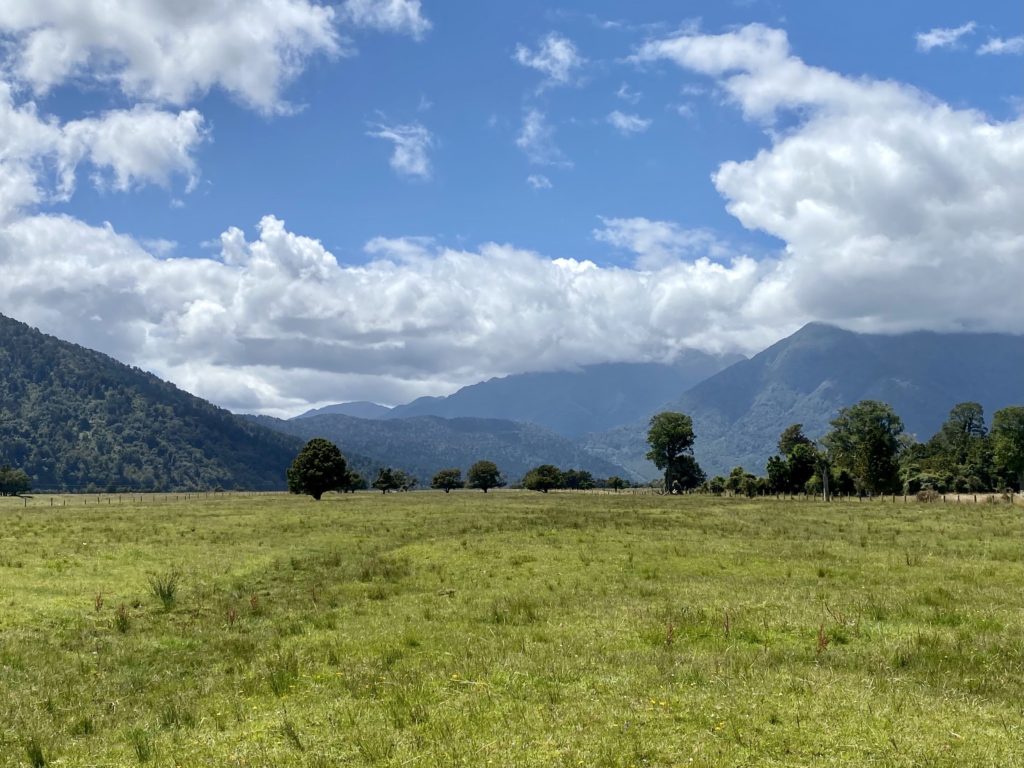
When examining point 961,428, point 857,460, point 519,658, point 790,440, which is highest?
point 961,428

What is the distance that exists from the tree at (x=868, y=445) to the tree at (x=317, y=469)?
296ft

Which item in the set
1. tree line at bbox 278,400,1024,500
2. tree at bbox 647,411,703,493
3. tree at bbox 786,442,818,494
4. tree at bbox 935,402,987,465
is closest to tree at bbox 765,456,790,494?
tree line at bbox 278,400,1024,500

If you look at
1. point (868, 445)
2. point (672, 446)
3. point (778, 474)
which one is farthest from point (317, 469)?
point (672, 446)

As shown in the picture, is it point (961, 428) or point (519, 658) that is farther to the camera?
point (961, 428)

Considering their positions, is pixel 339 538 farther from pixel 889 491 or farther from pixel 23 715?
pixel 889 491

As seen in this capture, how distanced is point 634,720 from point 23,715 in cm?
1191

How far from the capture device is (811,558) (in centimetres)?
3284

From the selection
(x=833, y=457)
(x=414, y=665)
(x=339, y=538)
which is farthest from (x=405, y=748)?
(x=833, y=457)

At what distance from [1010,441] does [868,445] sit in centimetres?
3258

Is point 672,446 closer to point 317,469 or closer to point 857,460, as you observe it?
point 857,460

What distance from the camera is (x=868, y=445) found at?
4857 inches

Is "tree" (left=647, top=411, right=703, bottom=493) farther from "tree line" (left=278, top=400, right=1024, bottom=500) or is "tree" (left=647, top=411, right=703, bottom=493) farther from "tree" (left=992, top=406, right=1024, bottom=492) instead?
"tree" (left=992, top=406, right=1024, bottom=492)

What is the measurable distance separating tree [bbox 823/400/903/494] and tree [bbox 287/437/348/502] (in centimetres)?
9014

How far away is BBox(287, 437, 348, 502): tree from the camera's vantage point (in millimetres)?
104312
